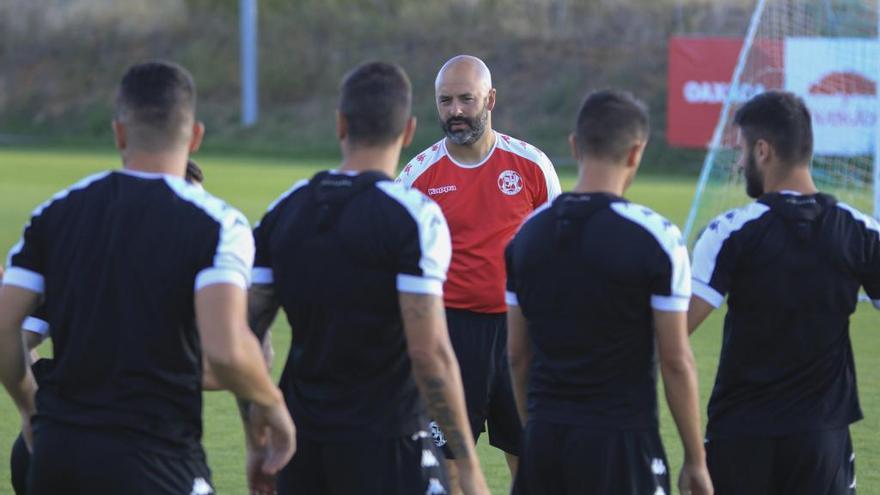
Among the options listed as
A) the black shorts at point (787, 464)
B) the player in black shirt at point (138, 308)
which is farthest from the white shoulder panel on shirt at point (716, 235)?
the player in black shirt at point (138, 308)

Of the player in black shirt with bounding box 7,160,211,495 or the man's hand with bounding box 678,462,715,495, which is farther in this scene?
the player in black shirt with bounding box 7,160,211,495

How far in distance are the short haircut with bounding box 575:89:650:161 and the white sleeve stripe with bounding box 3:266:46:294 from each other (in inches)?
64.6

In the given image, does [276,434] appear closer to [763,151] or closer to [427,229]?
[427,229]

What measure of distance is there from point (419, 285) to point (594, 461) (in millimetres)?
766

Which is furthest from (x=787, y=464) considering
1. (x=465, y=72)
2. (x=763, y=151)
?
(x=465, y=72)

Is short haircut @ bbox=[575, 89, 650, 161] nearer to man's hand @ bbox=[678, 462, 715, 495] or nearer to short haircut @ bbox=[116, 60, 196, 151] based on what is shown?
man's hand @ bbox=[678, 462, 715, 495]

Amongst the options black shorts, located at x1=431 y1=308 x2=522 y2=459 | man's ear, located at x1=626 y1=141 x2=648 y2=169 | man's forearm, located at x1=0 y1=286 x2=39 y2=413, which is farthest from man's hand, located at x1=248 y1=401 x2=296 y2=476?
black shorts, located at x1=431 y1=308 x2=522 y2=459

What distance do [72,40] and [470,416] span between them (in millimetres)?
50255

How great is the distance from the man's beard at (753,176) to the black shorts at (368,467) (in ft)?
4.53

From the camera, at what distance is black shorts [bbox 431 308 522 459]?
264 inches

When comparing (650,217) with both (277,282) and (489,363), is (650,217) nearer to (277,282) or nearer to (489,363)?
(277,282)

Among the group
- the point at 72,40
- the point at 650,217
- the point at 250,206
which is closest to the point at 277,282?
the point at 650,217

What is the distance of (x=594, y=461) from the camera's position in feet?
14.5

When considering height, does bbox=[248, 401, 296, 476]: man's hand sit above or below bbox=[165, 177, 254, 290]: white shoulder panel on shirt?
below
